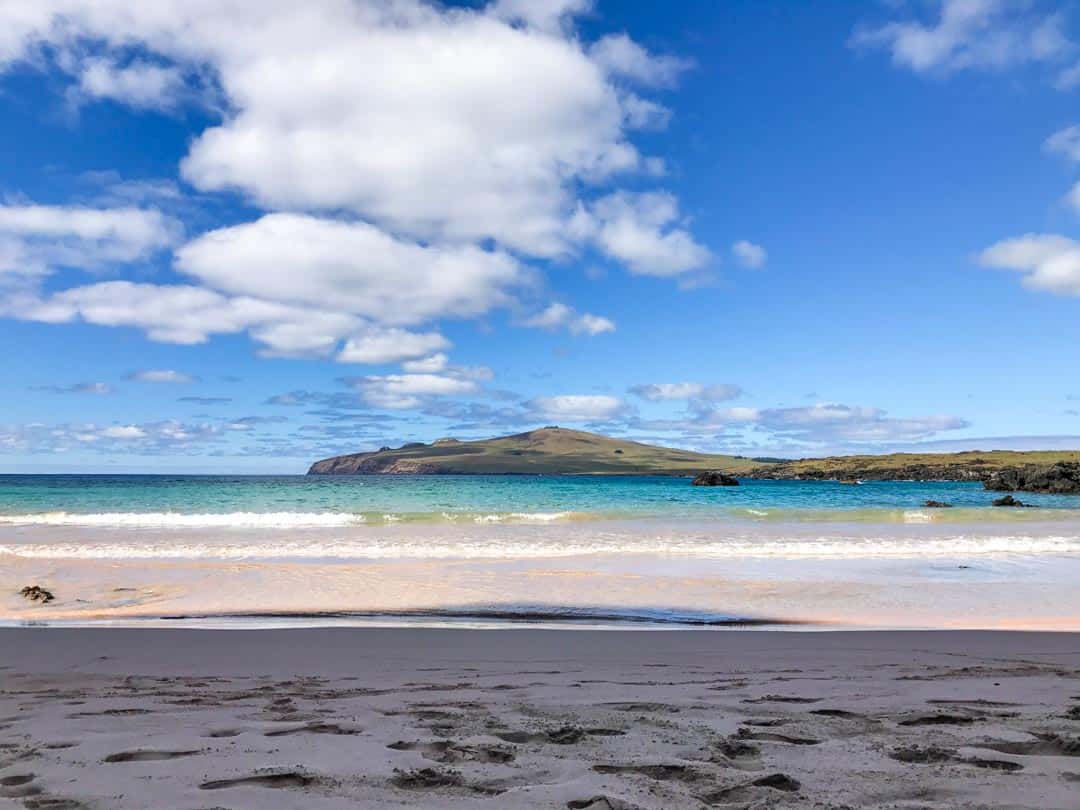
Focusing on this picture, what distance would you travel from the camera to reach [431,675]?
709 centimetres

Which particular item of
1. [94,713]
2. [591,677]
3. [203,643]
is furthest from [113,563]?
[591,677]

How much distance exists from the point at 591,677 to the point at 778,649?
2.73m

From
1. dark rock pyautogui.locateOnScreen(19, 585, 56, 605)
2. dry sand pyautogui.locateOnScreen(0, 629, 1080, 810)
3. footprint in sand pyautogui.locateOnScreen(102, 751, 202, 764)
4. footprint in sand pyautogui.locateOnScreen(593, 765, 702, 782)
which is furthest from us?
dark rock pyautogui.locateOnScreen(19, 585, 56, 605)

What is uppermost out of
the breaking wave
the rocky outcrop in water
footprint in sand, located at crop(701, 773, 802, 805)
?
the rocky outcrop in water

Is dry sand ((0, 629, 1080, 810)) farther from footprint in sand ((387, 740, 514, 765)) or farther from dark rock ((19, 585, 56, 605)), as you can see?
dark rock ((19, 585, 56, 605))

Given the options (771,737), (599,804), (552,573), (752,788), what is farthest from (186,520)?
(752,788)

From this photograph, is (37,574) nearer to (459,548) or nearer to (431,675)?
(459,548)

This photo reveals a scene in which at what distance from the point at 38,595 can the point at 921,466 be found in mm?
136351

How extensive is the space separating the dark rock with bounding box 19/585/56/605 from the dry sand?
5035 mm

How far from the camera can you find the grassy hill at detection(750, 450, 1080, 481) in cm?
11638

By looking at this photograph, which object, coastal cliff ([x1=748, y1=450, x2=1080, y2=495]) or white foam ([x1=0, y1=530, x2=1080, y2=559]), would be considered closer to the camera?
white foam ([x1=0, y1=530, x2=1080, y2=559])

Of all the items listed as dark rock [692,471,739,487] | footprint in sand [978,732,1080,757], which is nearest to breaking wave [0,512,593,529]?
footprint in sand [978,732,1080,757]

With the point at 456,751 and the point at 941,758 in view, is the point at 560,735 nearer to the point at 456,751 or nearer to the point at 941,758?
the point at 456,751

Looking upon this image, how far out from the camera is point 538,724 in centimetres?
515
